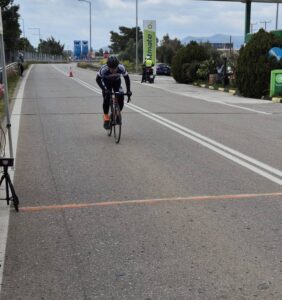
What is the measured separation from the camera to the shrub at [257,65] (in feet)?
71.9

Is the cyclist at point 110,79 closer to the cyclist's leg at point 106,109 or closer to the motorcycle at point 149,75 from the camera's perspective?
the cyclist's leg at point 106,109

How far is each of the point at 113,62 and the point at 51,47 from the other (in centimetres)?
14117

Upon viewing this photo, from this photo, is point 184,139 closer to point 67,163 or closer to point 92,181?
point 67,163

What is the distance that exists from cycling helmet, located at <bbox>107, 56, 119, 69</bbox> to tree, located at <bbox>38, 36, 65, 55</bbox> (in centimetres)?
13804

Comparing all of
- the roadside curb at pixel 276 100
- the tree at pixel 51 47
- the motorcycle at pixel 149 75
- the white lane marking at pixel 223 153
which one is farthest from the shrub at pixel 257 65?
the tree at pixel 51 47

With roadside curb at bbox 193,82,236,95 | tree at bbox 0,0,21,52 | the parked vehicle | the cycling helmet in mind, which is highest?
tree at bbox 0,0,21,52

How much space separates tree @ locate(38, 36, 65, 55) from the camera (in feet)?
477

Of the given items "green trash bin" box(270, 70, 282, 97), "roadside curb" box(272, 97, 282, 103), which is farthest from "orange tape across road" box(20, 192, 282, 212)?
"green trash bin" box(270, 70, 282, 97)

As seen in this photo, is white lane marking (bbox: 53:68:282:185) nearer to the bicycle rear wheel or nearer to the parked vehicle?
the bicycle rear wheel

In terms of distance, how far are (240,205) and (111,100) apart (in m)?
5.26

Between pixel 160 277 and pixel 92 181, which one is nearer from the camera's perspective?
pixel 160 277

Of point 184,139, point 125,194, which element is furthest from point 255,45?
point 125,194

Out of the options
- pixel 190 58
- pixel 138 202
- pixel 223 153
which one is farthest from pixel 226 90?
pixel 138 202

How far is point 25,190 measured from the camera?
21.6 feet
